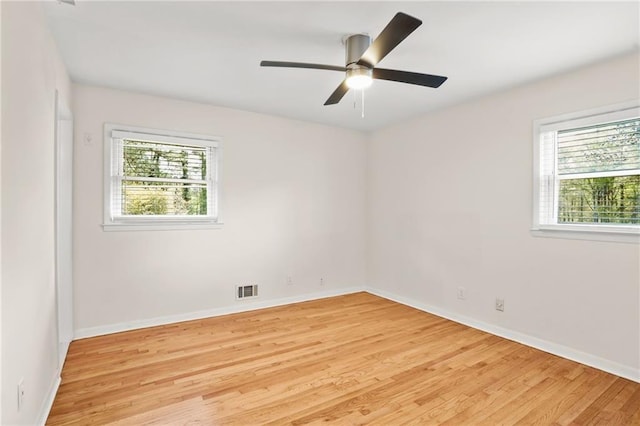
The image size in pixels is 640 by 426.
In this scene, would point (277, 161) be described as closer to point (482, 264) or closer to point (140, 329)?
point (140, 329)

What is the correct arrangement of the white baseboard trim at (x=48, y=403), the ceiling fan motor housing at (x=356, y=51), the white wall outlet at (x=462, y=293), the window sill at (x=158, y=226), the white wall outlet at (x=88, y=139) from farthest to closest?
the white wall outlet at (x=462, y=293) < the window sill at (x=158, y=226) < the white wall outlet at (x=88, y=139) < the ceiling fan motor housing at (x=356, y=51) < the white baseboard trim at (x=48, y=403)

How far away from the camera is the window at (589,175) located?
2594 millimetres

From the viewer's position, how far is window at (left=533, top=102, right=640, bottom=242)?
8.51 feet

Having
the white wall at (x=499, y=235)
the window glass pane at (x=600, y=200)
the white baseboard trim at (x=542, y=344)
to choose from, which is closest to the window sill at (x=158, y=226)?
the white wall at (x=499, y=235)

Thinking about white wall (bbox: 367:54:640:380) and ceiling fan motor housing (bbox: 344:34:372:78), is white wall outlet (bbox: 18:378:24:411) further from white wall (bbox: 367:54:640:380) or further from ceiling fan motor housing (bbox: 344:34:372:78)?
white wall (bbox: 367:54:640:380)

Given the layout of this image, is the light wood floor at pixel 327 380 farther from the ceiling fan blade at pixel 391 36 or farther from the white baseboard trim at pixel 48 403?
the ceiling fan blade at pixel 391 36

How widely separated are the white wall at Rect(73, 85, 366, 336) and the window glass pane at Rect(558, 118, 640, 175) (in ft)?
8.88

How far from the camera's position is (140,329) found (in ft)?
11.3

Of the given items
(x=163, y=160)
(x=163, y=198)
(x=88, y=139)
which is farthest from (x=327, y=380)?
(x=88, y=139)

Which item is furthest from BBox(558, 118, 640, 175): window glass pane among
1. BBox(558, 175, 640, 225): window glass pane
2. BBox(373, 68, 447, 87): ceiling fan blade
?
BBox(373, 68, 447, 87): ceiling fan blade

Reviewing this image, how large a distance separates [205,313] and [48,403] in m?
1.84

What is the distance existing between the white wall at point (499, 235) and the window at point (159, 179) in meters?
2.48

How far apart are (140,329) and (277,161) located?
8.20ft

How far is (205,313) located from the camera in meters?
3.84
